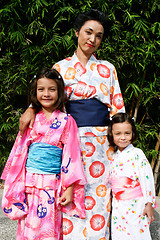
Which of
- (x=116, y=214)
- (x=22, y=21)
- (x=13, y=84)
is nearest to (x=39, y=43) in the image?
(x=22, y=21)

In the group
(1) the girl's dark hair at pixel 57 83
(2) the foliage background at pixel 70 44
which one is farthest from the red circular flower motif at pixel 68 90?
(2) the foliage background at pixel 70 44

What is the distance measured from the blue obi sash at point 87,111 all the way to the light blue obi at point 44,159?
0.33 metres

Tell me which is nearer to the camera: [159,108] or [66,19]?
[66,19]

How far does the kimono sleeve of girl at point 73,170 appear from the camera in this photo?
1873mm

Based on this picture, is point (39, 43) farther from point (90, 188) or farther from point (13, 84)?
point (90, 188)

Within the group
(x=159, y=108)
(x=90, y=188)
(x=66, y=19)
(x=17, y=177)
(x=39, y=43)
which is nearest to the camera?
(x=17, y=177)

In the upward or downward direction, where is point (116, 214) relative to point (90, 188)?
downward

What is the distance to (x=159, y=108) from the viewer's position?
3912 millimetres

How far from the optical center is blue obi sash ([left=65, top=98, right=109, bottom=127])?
2.06 meters

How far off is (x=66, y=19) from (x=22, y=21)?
65 centimetres

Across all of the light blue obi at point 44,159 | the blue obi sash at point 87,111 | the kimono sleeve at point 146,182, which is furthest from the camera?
the blue obi sash at point 87,111

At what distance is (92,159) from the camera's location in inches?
82.0

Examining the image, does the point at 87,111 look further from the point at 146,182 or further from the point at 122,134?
the point at 146,182

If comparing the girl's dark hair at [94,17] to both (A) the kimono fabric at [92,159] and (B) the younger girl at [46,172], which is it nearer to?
(A) the kimono fabric at [92,159]
